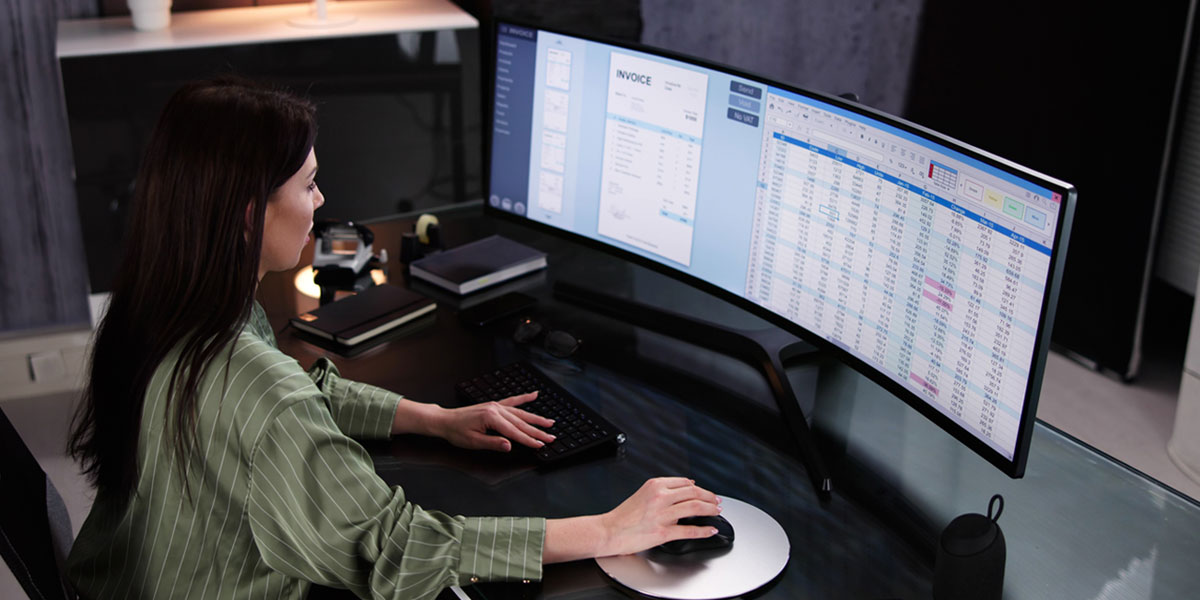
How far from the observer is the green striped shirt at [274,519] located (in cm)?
115

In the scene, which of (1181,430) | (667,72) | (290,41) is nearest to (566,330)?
Result: (667,72)

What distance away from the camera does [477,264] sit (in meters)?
2.00

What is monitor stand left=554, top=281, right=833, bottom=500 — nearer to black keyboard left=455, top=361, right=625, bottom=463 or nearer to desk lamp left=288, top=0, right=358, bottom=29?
black keyboard left=455, top=361, right=625, bottom=463

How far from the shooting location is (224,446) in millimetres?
1159

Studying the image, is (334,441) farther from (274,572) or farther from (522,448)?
(522,448)

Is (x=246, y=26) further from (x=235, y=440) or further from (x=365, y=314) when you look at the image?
(x=235, y=440)

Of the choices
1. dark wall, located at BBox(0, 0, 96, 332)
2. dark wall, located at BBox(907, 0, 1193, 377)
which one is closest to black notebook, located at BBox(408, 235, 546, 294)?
dark wall, located at BBox(0, 0, 96, 332)

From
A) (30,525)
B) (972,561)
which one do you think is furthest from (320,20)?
(972,561)

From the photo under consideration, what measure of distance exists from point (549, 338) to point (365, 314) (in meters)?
0.32

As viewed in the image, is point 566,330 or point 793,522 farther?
point 566,330

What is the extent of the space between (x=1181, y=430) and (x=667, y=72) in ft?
6.41

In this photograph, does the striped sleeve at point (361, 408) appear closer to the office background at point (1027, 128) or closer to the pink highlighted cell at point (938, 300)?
the pink highlighted cell at point (938, 300)

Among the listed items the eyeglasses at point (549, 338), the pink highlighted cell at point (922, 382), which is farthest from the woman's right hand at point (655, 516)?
the eyeglasses at point (549, 338)

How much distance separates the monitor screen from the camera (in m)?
Result: 1.21
